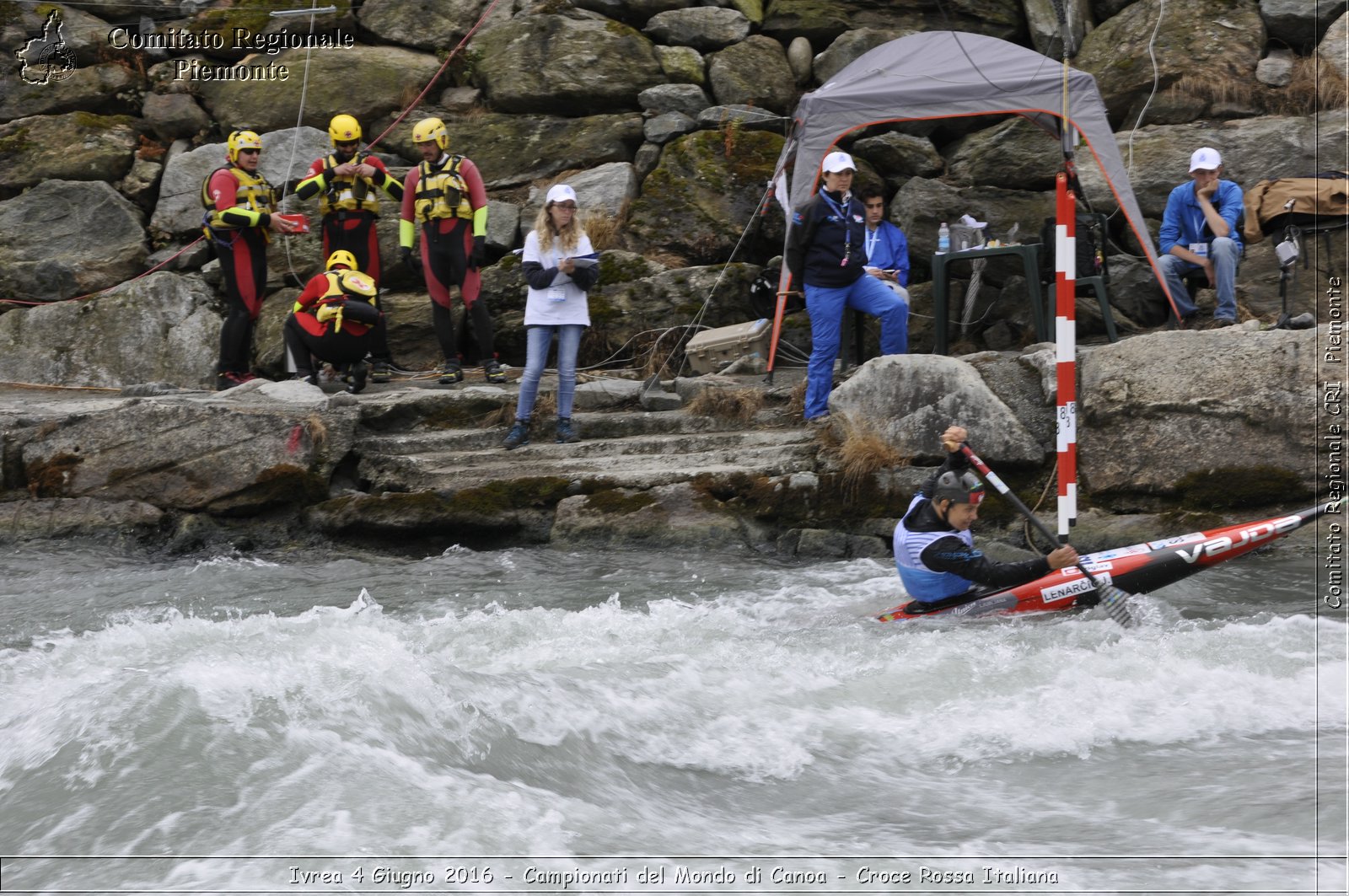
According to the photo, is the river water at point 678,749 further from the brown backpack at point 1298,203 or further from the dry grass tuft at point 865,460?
the brown backpack at point 1298,203

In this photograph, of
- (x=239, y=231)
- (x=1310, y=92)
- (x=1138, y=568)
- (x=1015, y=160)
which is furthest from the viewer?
(x=1015, y=160)

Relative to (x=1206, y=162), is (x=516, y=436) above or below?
below

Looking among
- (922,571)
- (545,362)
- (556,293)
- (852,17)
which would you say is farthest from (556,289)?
(852,17)

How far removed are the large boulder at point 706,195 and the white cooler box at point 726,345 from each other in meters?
1.41

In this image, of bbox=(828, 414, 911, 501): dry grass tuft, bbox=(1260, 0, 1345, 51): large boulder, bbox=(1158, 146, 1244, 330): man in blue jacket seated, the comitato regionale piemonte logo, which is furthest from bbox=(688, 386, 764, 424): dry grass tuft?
the comitato regionale piemonte logo

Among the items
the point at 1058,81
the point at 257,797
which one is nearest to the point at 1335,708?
the point at 257,797

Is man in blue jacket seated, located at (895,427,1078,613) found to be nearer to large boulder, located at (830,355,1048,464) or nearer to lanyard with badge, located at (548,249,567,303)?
large boulder, located at (830,355,1048,464)

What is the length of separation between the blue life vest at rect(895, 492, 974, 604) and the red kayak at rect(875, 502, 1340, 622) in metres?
0.11

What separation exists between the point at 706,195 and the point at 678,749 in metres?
7.80

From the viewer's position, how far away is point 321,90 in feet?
41.1

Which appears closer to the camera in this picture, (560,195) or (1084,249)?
(560,195)

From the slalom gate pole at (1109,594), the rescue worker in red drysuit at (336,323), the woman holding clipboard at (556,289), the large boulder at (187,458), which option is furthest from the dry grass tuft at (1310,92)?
the large boulder at (187,458)

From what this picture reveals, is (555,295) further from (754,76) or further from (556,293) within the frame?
(754,76)

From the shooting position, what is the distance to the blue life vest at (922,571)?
574cm
